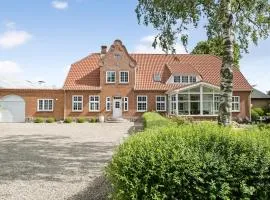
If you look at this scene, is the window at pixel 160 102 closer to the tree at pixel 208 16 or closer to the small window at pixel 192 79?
the small window at pixel 192 79

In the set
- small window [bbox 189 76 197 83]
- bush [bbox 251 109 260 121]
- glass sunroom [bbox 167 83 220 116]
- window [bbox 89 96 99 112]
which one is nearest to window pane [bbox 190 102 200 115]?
glass sunroom [bbox 167 83 220 116]

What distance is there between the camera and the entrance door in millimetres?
46375

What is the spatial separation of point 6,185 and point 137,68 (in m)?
39.3

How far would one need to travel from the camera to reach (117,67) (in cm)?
A: 4672

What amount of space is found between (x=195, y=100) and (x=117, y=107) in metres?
8.79

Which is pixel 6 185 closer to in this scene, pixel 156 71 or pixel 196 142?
pixel 196 142

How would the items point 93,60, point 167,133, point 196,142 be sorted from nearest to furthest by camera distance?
point 196,142 < point 167,133 < point 93,60

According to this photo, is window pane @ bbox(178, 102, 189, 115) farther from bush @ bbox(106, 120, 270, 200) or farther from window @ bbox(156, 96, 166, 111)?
bush @ bbox(106, 120, 270, 200)

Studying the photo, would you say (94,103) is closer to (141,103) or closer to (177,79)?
(141,103)

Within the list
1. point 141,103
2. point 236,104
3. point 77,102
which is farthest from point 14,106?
point 236,104

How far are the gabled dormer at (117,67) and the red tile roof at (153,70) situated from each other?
42.8 inches

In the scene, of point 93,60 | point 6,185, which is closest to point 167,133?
point 6,185

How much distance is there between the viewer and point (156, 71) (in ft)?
158

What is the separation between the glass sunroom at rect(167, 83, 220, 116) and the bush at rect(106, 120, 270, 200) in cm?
3755
